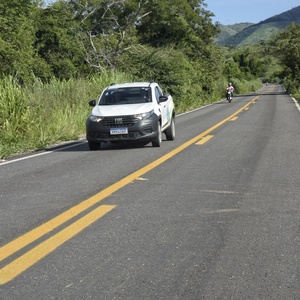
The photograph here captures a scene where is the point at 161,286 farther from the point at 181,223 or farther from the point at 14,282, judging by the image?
the point at 181,223

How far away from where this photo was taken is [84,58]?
130 feet

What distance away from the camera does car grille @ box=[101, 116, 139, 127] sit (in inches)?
501

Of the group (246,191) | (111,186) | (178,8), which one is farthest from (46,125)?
(178,8)

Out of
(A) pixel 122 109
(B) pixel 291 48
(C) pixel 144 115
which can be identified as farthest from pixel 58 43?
(B) pixel 291 48

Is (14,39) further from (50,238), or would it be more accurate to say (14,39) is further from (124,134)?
(50,238)

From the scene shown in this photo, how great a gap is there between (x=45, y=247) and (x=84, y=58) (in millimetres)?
35860

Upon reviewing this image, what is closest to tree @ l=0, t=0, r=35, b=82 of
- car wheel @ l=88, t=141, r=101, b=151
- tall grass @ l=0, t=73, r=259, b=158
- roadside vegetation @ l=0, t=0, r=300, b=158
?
roadside vegetation @ l=0, t=0, r=300, b=158

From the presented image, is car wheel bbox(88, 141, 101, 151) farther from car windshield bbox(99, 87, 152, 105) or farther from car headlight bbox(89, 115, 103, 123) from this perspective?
car windshield bbox(99, 87, 152, 105)

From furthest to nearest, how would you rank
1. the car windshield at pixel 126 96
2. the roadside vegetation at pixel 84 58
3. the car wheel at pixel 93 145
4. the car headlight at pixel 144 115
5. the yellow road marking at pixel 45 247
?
the roadside vegetation at pixel 84 58 < the car windshield at pixel 126 96 < the car wheel at pixel 93 145 < the car headlight at pixel 144 115 < the yellow road marking at pixel 45 247

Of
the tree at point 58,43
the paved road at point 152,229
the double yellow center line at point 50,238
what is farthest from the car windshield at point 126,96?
the tree at point 58,43

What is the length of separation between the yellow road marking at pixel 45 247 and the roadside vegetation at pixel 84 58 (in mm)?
6976

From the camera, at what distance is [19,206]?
6.66m

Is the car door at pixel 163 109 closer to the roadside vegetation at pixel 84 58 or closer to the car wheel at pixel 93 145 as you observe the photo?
the car wheel at pixel 93 145

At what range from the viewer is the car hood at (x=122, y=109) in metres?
12.8
